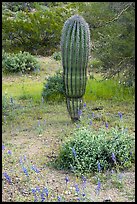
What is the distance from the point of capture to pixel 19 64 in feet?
41.0

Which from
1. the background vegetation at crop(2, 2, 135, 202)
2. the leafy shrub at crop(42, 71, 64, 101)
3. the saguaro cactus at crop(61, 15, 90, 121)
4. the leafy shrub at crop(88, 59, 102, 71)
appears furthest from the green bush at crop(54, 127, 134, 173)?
the leafy shrub at crop(88, 59, 102, 71)

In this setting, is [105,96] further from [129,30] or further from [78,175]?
[78,175]

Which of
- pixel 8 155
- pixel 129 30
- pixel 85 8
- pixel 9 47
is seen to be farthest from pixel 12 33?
pixel 8 155

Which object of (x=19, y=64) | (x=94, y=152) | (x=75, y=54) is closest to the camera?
(x=94, y=152)

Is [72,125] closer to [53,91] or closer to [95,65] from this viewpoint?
[53,91]

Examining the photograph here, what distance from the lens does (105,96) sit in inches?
359

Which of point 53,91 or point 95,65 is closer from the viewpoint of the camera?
point 53,91

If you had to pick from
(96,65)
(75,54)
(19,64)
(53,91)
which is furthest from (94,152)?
(19,64)

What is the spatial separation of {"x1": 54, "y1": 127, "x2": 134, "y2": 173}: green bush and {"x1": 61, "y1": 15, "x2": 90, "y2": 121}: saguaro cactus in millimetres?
1846

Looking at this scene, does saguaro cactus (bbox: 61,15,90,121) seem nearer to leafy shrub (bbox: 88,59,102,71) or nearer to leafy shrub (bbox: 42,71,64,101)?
leafy shrub (bbox: 42,71,64,101)

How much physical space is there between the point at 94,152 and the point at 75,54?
226cm

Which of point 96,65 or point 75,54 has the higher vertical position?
point 96,65

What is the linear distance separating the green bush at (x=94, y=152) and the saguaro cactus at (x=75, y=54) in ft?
6.06

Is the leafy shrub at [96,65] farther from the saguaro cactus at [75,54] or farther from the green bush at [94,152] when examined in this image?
the green bush at [94,152]
